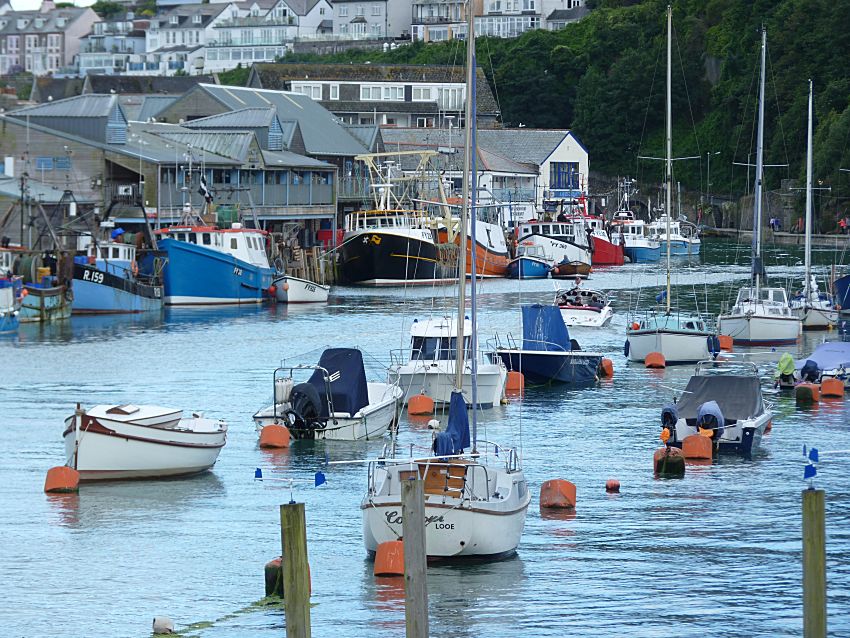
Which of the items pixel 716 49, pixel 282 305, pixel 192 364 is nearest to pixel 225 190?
pixel 282 305

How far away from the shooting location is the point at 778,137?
122312mm

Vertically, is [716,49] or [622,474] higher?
[716,49]

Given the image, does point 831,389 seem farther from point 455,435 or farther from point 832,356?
point 455,435

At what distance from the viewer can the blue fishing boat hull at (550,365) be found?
150 ft

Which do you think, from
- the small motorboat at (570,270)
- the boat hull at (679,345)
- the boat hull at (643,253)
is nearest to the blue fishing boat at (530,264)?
the small motorboat at (570,270)

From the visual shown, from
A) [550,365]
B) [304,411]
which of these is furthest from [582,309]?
[304,411]

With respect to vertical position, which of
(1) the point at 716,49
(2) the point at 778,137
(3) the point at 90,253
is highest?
(1) the point at 716,49

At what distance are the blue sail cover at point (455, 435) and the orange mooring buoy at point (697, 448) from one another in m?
10.2

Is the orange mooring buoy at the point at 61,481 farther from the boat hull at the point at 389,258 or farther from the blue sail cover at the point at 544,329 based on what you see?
the boat hull at the point at 389,258

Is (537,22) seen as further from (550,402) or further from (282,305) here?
(550,402)

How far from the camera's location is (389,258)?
3285 inches

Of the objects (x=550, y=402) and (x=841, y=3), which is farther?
(x=841, y=3)

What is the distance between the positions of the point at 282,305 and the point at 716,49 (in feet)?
275

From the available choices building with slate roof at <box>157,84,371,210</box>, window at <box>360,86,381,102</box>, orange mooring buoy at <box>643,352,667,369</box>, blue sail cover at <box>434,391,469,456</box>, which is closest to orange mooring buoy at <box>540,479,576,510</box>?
blue sail cover at <box>434,391,469,456</box>
